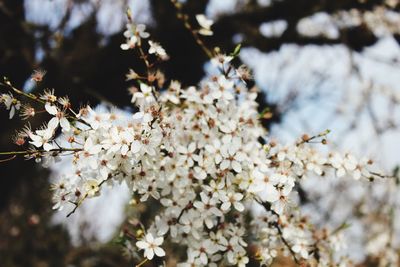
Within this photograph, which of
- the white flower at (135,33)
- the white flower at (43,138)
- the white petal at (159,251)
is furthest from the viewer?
the white flower at (135,33)

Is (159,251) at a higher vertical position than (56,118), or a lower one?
lower

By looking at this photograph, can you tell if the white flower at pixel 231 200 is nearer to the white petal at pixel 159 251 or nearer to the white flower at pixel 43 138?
the white petal at pixel 159 251

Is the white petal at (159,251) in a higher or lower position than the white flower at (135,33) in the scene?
lower

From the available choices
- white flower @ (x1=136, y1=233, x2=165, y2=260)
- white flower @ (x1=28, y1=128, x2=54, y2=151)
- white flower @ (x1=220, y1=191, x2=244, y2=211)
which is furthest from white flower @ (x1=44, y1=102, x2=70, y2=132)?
white flower @ (x1=220, y1=191, x2=244, y2=211)

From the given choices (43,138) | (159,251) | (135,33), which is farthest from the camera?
(135,33)

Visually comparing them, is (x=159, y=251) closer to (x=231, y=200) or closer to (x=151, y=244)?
(x=151, y=244)

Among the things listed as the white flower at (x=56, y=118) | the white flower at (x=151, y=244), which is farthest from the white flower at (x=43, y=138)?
the white flower at (x=151, y=244)

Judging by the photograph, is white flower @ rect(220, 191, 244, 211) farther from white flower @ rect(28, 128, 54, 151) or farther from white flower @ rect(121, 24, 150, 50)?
white flower @ rect(121, 24, 150, 50)

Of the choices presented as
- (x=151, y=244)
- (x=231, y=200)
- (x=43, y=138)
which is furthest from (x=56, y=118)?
(x=231, y=200)

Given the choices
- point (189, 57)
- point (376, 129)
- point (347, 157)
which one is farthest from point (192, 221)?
point (189, 57)

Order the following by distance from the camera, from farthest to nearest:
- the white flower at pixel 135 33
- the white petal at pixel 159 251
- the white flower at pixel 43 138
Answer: the white flower at pixel 135 33
the white petal at pixel 159 251
the white flower at pixel 43 138

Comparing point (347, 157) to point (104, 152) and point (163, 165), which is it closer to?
point (163, 165)
